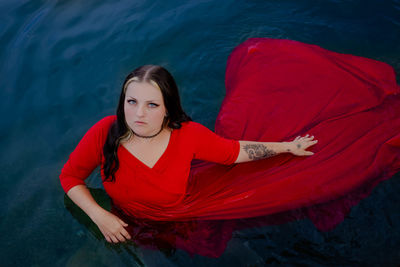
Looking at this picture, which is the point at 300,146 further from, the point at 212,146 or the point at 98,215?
the point at 98,215

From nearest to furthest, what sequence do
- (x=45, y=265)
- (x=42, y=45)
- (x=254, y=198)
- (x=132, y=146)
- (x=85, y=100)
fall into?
(x=132, y=146), (x=254, y=198), (x=45, y=265), (x=85, y=100), (x=42, y=45)

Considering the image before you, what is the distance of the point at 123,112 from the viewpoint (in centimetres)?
176

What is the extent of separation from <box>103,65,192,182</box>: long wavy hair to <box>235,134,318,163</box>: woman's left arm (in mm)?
374

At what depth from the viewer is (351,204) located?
213 centimetres

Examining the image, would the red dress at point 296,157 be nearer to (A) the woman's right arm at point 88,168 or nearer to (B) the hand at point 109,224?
(A) the woman's right arm at point 88,168

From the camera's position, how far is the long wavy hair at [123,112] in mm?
1645

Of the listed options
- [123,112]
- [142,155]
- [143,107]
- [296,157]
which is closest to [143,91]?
[143,107]

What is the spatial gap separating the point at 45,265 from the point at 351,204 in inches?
78.5

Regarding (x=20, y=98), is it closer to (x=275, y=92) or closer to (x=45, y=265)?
(x=45, y=265)

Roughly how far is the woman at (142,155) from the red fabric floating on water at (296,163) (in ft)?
0.67

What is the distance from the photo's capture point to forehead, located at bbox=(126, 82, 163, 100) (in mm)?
1630

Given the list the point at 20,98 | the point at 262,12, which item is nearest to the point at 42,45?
the point at 20,98

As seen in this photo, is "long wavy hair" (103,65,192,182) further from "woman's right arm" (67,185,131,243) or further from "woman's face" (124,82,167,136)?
"woman's right arm" (67,185,131,243)

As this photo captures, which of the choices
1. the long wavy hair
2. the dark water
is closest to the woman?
the long wavy hair
